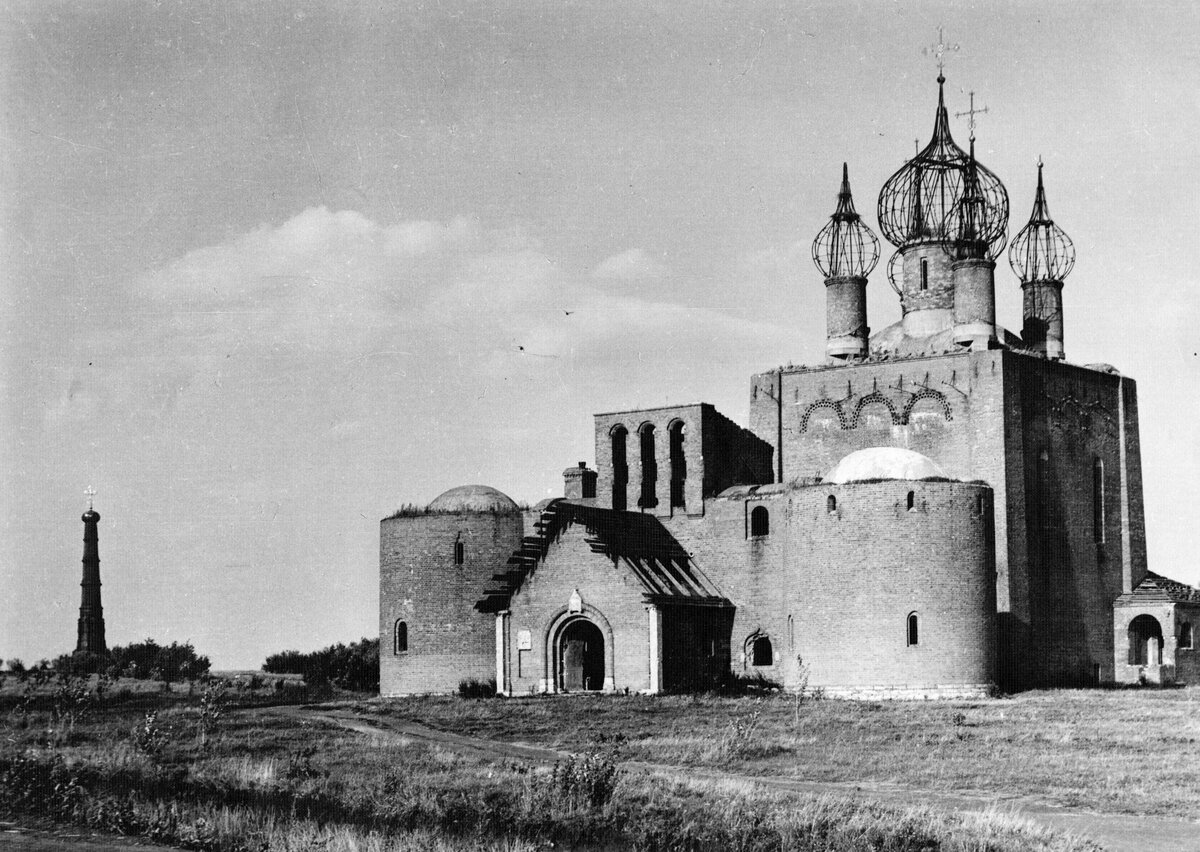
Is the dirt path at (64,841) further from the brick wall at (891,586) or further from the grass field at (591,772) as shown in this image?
the brick wall at (891,586)

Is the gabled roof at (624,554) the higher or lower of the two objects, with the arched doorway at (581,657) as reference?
higher

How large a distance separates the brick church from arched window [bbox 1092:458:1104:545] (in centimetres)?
7

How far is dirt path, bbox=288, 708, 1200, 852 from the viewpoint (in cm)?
1742

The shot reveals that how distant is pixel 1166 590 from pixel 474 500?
22.4 meters

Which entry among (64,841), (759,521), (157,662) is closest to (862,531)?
(759,521)

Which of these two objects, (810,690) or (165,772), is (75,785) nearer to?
(165,772)

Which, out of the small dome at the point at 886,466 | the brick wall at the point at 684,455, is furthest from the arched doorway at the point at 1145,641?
the brick wall at the point at 684,455

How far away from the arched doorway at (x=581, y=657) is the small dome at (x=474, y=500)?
208 inches

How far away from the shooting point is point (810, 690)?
133 ft

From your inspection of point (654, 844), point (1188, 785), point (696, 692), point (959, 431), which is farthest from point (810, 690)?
point (654, 844)

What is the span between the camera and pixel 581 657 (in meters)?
44.1

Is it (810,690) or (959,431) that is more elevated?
(959,431)

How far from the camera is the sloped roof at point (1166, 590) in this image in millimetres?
47500

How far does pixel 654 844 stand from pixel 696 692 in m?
22.9
